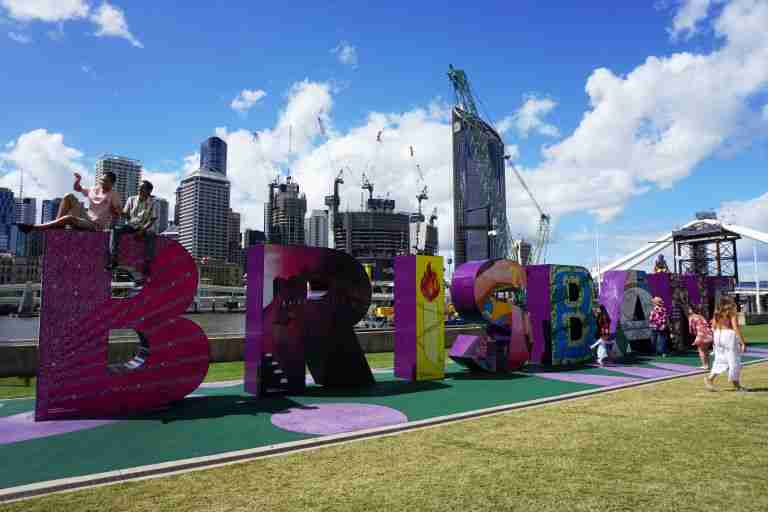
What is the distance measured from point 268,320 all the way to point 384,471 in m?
6.89

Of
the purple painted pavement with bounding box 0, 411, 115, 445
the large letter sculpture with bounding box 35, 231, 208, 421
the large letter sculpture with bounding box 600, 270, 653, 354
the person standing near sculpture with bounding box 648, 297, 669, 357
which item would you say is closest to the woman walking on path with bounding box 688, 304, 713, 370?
the person standing near sculpture with bounding box 648, 297, 669, 357

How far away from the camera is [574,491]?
5848mm

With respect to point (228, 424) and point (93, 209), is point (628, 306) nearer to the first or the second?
point (228, 424)

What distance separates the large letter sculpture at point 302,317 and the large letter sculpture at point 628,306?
1241 centimetres

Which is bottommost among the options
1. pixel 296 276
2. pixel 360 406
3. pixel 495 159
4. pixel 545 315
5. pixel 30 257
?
pixel 360 406

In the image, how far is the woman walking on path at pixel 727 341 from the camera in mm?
12219

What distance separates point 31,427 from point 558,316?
16.2m

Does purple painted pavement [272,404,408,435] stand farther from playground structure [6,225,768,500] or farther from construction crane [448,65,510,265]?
construction crane [448,65,510,265]

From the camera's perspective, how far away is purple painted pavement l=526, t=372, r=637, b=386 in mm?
14850

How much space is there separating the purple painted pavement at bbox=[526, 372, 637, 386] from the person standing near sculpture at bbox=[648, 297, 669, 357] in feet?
25.6

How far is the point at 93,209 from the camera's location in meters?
11.0

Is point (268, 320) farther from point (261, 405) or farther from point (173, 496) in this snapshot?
point (173, 496)

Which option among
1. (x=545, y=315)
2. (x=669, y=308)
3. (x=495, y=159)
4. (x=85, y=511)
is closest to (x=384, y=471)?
(x=85, y=511)

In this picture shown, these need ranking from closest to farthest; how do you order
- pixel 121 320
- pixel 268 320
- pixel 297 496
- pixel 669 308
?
pixel 297 496 → pixel 121 320 → pixel 268 320 → pixel 669 308
